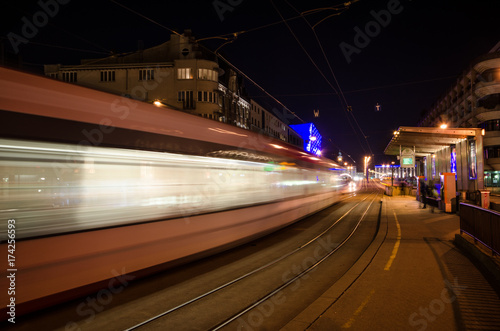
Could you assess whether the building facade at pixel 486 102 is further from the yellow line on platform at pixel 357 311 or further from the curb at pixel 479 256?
the yellow line on platform at pixel 357 311

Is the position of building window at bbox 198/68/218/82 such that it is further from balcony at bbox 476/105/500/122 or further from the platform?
balcony at bbox 476/105/500/122

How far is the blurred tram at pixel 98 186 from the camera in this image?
4.05m

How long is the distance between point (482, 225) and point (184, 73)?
1187 inches

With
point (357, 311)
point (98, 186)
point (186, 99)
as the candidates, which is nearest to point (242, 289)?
point (357, 311)

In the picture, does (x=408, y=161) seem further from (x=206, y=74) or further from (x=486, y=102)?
(x=486, y=102)

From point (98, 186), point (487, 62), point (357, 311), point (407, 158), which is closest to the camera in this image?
point (357, 311)

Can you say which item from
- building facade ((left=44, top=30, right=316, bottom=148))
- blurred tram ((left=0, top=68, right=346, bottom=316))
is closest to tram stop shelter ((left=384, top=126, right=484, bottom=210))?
building facade ((left=44, top=30, right=316, bottom=148))

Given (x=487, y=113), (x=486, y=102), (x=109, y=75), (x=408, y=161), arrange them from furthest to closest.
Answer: (x=486, y=102) < (x=487, y=113) < (x=109, y=75) < (x=408, y=161)

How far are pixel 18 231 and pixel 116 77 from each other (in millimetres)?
A: 33629

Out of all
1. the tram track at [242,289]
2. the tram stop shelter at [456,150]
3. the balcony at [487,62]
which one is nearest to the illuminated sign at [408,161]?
the tram stop shelter at [456,150]

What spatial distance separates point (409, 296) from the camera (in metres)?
5.24

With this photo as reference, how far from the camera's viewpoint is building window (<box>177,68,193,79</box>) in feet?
109

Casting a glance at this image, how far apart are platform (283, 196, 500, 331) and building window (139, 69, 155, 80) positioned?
3037 cm

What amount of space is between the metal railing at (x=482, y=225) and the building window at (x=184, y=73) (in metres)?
28.4
